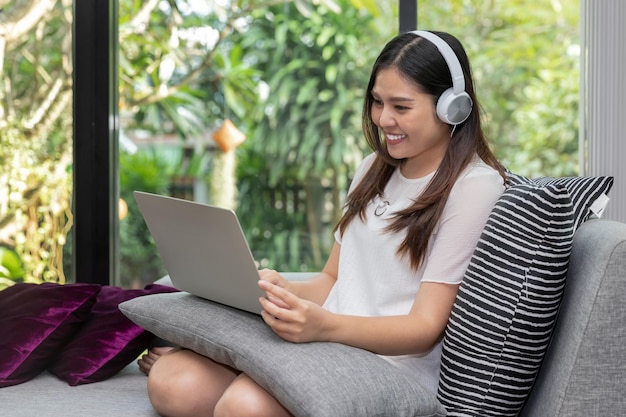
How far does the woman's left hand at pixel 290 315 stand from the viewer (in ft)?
4.69

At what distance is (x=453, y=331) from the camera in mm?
1516

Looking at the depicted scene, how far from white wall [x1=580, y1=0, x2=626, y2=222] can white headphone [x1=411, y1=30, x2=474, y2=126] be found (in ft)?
3.81

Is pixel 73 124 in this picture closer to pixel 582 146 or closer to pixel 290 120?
pixel 290 120

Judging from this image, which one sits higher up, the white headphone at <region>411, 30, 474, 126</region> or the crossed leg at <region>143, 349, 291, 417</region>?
the white headphone at <region>411, 30, 474, 126</region>

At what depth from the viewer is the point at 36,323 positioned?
78.2 inches

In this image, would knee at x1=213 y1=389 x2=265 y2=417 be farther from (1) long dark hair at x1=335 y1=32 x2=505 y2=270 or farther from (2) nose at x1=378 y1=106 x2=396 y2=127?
(2) nose at x1=378 y1=106 x2=396 y2=127

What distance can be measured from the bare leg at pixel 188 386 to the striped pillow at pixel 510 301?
0.48m

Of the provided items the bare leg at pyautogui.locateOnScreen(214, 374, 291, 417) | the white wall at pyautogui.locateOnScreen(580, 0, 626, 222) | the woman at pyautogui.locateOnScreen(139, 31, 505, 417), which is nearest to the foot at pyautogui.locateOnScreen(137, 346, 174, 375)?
the woman at pyautogui.locateOnScreen(139, 31, 505, 417)

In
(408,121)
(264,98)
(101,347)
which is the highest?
(408,121)

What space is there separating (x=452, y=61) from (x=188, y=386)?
0.87 m

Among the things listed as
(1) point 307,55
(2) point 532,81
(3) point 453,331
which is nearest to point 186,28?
(1) point 307,55

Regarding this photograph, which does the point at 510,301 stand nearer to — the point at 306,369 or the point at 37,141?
the point at 306,369

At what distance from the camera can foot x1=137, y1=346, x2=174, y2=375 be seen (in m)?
2.05

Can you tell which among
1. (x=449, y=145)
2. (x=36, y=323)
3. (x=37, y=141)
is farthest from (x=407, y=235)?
(x=37, y=141)
